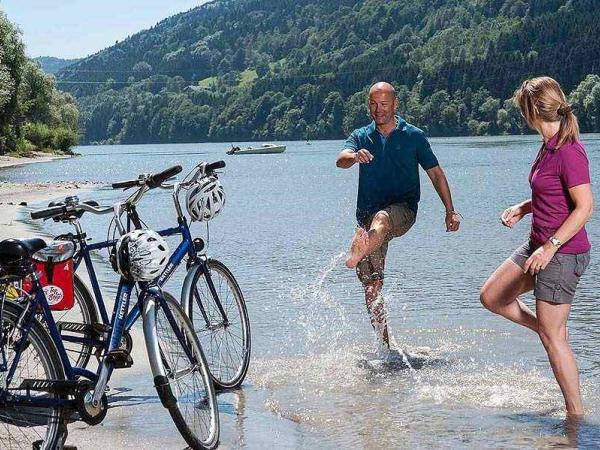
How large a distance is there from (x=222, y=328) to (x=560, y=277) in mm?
2519

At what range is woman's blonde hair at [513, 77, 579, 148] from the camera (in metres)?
6.19

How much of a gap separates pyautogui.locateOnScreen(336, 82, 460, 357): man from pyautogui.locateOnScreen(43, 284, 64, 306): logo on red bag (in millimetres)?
2748

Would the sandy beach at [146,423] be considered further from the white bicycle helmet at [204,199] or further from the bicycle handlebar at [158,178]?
the bicycle handlebar at [158,178]

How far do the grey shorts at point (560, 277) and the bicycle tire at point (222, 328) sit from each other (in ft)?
7.59

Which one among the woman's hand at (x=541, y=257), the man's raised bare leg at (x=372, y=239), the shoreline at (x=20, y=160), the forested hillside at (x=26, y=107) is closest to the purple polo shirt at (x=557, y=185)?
the woman's hand at (x=541, y=257)

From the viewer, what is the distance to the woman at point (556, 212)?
241 inches

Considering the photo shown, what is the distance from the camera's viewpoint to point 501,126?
645 feet

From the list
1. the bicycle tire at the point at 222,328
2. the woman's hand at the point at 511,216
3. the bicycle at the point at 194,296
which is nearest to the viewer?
the bicycle at the point at 194,296

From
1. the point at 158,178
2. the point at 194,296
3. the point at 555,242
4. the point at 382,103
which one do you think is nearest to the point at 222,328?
the point at 194,296

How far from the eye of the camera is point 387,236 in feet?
28.7

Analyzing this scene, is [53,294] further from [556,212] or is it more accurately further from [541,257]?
[556,212]

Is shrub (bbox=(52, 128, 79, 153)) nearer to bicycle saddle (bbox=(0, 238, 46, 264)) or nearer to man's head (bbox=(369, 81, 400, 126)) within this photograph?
man's head (bbox=(369, 81, 400, 126))

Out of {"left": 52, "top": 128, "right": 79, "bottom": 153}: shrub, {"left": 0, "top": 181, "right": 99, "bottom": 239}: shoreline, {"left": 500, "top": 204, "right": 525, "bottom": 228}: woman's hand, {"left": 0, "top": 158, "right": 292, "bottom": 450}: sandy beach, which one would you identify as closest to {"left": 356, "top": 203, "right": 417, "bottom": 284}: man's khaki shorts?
{"left": 500, "top": 204, "right": 525, "bottom": 228}: woman's hand

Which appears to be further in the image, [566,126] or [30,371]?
[566,126]
